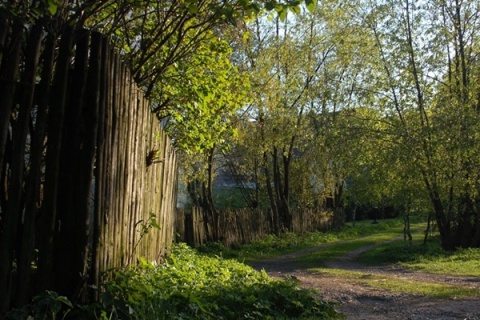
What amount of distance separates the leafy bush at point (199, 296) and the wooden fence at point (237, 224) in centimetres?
817

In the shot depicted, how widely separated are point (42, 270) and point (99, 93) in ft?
5.29

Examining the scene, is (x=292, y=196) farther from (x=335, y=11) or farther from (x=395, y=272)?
(x=395, y=272)

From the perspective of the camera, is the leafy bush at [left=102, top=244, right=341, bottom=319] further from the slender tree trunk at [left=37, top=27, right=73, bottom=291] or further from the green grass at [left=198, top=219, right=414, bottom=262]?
the green grass at [left=198, top=219, right=414, bottom=262]

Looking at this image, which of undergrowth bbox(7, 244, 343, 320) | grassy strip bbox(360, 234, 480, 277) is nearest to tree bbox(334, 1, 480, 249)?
grassy strip bbox(360, 234, 480, 277)

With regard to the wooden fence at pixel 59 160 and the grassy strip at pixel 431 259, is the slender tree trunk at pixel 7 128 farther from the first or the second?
the grassy strip at pixel 431 259

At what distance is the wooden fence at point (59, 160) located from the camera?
5.23 metres

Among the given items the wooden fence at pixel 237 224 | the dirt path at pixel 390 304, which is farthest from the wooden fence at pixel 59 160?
the wooden fence at pixel 237 224

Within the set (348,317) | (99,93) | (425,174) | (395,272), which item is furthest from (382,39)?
(99,93)

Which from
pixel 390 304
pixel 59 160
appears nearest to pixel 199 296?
pixel 59 160

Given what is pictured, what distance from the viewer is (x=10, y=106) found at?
519 centimetres

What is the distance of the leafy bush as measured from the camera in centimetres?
576

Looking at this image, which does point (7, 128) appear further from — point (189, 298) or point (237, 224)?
point (237, 224)

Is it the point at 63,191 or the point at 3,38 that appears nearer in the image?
the point at 3,38

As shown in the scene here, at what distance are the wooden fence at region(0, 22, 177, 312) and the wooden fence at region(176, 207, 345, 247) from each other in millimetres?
10630
